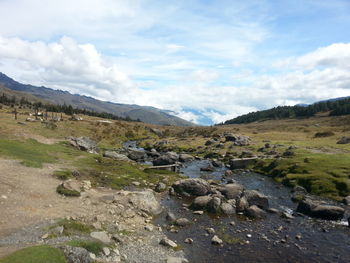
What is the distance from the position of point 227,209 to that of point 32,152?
39627 millimetres

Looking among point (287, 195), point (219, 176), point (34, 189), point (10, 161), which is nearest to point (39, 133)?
point (10, 161)

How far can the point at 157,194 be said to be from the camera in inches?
1673

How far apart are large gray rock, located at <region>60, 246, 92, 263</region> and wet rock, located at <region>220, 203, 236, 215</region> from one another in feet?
68.8

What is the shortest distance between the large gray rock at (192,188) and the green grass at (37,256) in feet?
87.7

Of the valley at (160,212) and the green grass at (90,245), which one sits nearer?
the green grass at (90,245)

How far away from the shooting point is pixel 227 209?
118 ft

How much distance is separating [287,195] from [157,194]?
22879mm

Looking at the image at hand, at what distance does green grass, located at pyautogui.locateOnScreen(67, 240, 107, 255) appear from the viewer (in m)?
21.0

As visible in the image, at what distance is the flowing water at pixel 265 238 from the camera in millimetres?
25000

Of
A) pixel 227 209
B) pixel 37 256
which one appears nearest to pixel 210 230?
pixel 227 209

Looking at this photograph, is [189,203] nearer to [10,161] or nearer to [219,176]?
[219,176]

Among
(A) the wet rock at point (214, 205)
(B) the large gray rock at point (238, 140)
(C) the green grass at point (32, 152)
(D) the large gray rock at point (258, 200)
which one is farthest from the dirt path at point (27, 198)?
(B) the large gray rock at point (238, 140)

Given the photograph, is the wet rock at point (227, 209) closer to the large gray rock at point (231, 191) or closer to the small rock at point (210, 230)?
the large gray rock at point (231, 191)

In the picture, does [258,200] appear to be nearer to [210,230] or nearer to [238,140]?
[210,230]
